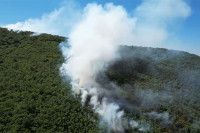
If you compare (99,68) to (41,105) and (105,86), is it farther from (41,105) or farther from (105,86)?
(41,105)

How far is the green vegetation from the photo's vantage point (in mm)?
35816

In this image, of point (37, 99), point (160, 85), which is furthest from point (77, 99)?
point (160, 85)

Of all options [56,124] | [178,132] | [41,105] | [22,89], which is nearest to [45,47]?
[22,89]

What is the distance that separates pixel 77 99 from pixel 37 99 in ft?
24.3

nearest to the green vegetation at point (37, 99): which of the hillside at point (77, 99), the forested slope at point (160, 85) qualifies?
the hillside at point (77, 99)

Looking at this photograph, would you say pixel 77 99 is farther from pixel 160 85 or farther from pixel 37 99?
pixel 160 85

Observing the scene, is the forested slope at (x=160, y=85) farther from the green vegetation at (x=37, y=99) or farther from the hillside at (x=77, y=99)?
the green vegetation at (x=37, y=99)

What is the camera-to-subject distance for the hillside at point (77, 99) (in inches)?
1467

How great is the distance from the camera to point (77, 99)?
42.7 m

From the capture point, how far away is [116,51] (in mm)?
64438

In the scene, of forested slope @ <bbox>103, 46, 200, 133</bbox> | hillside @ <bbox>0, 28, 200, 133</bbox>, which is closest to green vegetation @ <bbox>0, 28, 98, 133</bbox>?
hillside @ <bbox>0, 28, 200, 133</bbox>

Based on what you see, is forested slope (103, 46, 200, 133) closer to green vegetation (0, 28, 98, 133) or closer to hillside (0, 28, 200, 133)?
hillside (0, 28, 200, 133)

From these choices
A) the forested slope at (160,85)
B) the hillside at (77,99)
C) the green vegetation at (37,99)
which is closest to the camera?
the green vegetation at (37,99)

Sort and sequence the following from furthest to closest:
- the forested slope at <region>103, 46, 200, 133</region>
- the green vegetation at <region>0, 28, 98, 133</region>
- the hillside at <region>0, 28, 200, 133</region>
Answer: the forested slope at <region>103, 46, 200, 133</region>
the hillside at <region>0, 28, 200, 133</region>
the green vegetation at <region>0, 28, 98, 133</region>
